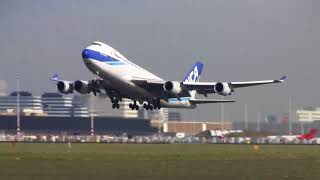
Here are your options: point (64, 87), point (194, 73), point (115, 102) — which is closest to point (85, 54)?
point (64, 87)

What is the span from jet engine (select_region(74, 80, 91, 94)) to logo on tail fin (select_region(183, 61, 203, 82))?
19831 millimetres

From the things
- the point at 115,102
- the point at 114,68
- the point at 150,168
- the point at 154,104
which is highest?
the point at 114,68

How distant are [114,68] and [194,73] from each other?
2627cm

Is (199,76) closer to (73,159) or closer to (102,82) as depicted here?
(102,82)

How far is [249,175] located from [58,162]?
19.0 m

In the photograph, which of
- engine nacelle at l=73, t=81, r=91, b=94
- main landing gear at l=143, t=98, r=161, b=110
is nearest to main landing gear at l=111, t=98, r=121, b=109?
engine nacelle at l=73, t=81, r=91, b=94

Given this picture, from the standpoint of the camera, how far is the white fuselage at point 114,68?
85938 mm

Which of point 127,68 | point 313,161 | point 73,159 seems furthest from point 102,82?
point 313,161

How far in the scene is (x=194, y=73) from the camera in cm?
11075

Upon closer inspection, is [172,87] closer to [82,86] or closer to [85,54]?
[82,86]

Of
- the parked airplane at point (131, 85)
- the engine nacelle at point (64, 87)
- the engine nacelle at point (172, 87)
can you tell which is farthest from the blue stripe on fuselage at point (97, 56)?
the engine nacelle at point (64, 87)

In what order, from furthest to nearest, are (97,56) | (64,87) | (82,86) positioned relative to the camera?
(64,87) < (82,86) < (97,56)

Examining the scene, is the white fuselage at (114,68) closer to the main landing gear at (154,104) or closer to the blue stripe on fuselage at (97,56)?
the blue stripe on fuselage at (97,56)

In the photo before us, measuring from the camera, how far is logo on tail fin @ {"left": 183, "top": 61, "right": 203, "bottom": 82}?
10881 centimetres
